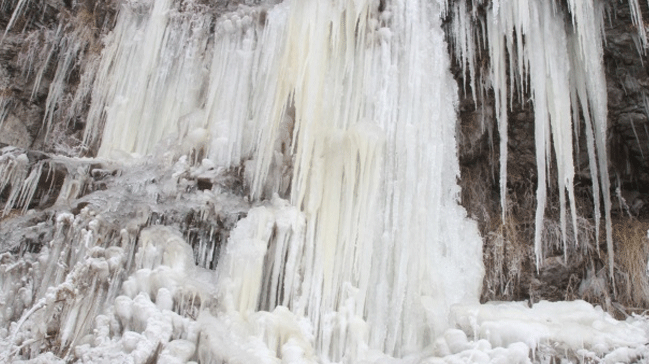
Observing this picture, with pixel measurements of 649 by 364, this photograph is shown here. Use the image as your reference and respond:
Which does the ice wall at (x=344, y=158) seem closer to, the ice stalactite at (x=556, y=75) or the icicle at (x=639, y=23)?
the ice stalactite at (x=556, y=75)

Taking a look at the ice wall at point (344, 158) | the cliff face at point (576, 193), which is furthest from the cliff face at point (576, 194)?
the ice wall at point (344, 158)

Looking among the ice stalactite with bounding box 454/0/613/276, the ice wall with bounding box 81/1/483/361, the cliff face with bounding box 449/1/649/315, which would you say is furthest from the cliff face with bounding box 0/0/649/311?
the ice wall with bounding box 81/1/483/361

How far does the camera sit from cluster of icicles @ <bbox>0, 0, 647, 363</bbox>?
16.3 feet

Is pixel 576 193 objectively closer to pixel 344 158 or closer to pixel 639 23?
pixel 639 23

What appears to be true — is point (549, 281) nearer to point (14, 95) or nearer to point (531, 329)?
point (531, 329)

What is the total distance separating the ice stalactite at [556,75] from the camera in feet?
19.0

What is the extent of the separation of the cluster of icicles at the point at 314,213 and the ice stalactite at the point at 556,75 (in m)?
0.02

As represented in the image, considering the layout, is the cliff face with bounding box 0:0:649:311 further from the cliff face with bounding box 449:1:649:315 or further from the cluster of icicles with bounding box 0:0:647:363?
the cluster of icicles with bounding box 0:0:647:363

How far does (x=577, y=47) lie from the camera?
6.06 metres

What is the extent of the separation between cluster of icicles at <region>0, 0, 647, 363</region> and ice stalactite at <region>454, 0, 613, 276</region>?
0.07 ft

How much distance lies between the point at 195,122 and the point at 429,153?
287 centimetres

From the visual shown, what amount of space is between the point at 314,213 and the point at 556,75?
8.95ft

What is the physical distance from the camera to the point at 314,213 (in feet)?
19.4

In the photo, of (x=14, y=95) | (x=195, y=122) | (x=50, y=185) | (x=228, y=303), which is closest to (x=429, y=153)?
(x=228, y=303)
